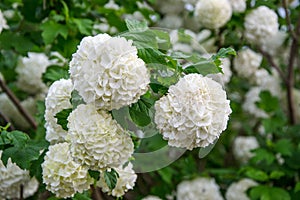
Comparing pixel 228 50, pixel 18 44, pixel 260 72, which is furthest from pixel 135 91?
pixel 260 72

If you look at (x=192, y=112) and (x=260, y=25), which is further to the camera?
(x=260, y=25)

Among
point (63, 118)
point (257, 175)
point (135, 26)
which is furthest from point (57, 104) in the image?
point (257, 175)

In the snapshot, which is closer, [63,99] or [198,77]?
[198,77]

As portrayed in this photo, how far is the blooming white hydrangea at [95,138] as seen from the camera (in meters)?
1.48

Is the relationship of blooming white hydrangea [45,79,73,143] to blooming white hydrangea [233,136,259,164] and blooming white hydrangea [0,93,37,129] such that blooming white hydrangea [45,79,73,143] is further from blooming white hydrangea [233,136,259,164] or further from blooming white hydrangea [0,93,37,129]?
Answer: blooming white hydrangea [233,136,259,164]

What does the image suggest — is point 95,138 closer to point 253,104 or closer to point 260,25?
point 260,25

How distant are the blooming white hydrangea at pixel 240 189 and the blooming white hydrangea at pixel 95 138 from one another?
150cm

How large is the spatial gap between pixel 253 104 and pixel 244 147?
11.3 inches

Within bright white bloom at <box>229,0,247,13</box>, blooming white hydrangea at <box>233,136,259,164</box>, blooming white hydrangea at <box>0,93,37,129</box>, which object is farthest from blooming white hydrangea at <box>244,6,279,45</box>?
blooming white hydrangea at <box>0,93,37,129</box>

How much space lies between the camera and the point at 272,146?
300 centimetres

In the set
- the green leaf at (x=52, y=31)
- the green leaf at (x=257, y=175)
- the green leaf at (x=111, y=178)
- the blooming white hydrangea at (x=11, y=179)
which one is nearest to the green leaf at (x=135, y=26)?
the green leaf at (x=111, y=178)

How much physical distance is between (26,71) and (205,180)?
3.39 ft

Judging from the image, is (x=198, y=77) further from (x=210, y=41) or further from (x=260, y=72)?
Answer: (x=260, y=72)

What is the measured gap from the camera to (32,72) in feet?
9.93
